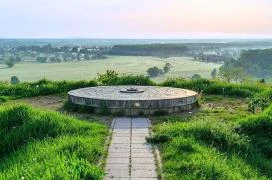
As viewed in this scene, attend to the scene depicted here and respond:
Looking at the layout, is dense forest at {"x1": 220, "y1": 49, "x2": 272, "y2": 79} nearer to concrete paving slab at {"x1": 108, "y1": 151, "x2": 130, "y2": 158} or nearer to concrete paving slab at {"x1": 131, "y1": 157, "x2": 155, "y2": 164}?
concrete paving slab at {"x1": 108, "y1": 151, "x2": 130, "y2": 158}

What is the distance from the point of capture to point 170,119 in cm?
991

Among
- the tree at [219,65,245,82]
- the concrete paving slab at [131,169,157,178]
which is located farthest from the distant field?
the concrete paving slab at [131,169,157,178]

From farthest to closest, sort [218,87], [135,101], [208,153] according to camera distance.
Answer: [218,87] < [135,101] < [208,153]

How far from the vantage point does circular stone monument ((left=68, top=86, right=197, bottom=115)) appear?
10.4m

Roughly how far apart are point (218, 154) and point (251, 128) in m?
1.99

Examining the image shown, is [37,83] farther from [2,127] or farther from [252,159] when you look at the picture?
[252,159]

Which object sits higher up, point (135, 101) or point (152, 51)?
point (135, 101)

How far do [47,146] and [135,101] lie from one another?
3705 mm

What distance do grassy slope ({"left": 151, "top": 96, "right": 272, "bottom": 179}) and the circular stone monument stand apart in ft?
2.43

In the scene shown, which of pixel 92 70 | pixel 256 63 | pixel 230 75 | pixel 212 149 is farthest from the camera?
pixel 256 63

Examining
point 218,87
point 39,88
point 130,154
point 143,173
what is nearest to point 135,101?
point 130,154

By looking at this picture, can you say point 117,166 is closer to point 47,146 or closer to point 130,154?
point 130,154

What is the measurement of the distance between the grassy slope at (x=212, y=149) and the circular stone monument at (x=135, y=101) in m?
0.74

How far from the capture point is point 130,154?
7.09 m
